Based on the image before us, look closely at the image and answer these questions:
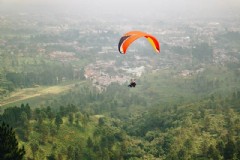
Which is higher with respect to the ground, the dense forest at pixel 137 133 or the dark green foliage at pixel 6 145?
the dark green foliage at pixel 6 145

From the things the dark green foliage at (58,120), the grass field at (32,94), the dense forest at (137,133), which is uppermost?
the grass field at (32,94)

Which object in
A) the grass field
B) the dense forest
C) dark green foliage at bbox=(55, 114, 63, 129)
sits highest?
the grass field

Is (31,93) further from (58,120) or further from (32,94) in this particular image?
(58,120)

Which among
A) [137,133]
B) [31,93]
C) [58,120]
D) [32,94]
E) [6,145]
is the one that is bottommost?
[137,133]

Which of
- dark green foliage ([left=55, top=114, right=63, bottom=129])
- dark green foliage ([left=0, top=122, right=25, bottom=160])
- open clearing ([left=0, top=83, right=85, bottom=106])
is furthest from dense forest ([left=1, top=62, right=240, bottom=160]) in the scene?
open clearing ([left=0, top=83, right=85, bottom=106])

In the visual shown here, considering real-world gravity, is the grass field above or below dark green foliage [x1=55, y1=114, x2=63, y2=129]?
above

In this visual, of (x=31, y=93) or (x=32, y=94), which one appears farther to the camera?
(x=31, y=93)

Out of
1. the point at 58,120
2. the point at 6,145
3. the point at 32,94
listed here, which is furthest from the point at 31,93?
the point at 6,145

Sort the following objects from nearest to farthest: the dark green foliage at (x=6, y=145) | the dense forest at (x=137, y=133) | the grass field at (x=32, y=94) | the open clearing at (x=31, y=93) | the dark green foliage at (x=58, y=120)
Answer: the dark green foliage at (x=6, y=145) → the dense forest at (x=137, y=133) → the dark green foliage at (x=58, y=120) → the grass field at (x=32, y=94) → the open clearing at (x=31, y=93)

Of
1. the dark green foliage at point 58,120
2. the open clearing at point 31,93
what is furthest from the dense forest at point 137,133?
the open clearing at point 31,93

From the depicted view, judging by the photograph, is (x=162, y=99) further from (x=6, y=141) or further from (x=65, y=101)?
(x=6, y=141)

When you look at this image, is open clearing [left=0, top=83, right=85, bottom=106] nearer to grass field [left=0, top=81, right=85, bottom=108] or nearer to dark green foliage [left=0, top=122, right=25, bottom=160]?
grass field [left=0, top=81, right=85, bottom=108]

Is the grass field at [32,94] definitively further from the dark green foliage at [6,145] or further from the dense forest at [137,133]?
the dark green foliage at [6,145]
